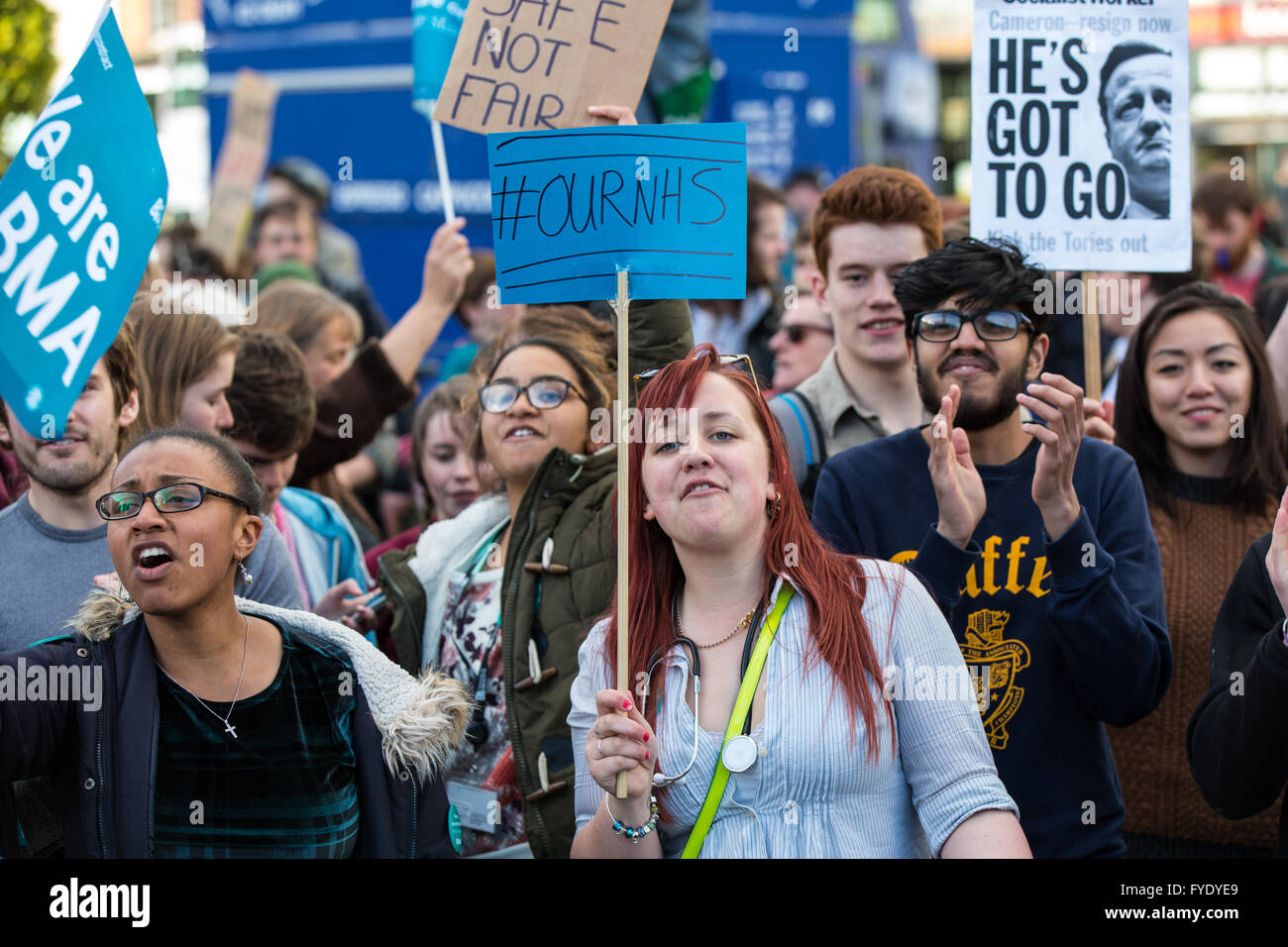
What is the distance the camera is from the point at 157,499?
9.18ft

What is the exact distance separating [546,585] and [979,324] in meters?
1.22

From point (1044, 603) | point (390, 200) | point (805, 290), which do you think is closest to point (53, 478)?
point (1044, 603)

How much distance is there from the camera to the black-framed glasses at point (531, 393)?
3.83 meters

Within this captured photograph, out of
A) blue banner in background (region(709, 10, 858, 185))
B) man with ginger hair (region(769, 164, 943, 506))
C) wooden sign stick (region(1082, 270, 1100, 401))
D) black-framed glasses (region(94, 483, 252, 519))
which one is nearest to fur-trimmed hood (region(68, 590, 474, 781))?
black-framed glasses (region(94, 483, 252, 519))

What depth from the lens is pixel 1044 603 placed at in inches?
124

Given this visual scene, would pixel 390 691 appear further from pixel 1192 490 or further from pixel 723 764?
pixel 1192 490

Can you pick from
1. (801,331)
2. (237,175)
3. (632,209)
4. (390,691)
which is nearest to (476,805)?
(390,691)

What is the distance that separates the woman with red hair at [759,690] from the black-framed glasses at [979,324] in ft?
2.07

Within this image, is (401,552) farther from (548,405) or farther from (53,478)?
(53,478)

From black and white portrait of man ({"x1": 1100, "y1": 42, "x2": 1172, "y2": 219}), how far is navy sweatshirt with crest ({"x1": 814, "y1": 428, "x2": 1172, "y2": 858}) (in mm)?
1044

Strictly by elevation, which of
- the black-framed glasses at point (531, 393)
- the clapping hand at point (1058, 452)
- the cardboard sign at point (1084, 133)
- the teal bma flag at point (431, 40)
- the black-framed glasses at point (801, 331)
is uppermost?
the teal bma flag at point (431, 40)

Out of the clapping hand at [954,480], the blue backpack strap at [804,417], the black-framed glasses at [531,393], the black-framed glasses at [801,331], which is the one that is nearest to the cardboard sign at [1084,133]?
the blue backpack strap at [804,417]

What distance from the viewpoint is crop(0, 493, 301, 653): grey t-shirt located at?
3111 millimetres

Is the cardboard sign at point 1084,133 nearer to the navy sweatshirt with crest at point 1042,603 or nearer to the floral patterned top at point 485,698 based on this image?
the navy sweatshirt with crest at point 1042,603
